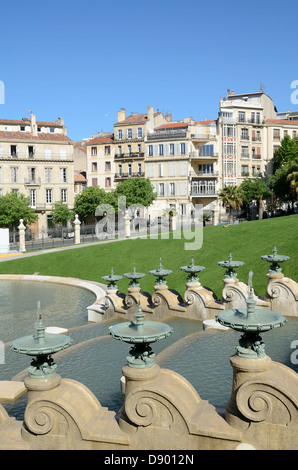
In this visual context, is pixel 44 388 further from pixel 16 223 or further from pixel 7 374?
pixel 16 223

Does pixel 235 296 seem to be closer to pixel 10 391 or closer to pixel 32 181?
pixel 10 391

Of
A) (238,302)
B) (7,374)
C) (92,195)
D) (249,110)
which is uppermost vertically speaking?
(249,110)

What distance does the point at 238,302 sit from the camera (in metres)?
16.2

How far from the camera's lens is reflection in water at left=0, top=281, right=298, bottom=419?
1000 centimetres

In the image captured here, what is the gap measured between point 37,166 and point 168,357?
190ft

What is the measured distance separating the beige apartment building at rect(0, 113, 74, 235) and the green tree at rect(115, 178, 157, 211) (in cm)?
949

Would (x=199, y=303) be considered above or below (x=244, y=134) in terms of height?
below

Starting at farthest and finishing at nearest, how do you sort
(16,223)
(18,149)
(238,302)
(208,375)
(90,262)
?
(18,149) < (16,223) < (90,262) < (238,302) < (208,375)

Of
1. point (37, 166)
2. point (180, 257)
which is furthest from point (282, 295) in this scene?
point (37, 166)

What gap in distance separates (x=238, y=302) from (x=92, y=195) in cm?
4933

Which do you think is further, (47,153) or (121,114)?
(121,114)

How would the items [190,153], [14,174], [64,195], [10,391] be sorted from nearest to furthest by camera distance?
1. [10,391]
2. [14,174]
3. [64,195]
4. [190,153]

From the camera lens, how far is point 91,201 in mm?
63781

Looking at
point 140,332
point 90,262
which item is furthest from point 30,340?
point 90,262
